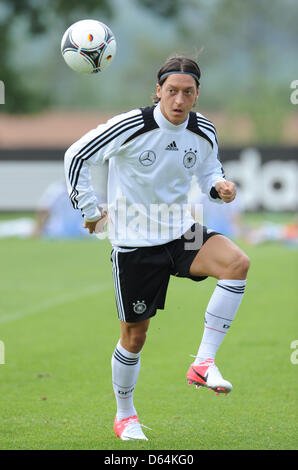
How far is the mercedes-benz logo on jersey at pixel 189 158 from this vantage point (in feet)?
19.7

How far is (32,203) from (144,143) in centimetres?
2278

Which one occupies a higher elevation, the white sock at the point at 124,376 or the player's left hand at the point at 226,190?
the player's left hand at the point at 226,190

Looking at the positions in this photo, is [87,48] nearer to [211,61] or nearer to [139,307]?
[139,307]

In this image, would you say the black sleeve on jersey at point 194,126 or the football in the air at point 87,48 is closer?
the black sleeve on jersey at point 194,126

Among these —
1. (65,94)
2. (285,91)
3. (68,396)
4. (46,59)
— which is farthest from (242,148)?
(46,59)

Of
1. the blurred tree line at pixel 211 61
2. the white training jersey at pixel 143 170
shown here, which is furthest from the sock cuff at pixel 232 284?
the blurred tree line at pixel 211 61

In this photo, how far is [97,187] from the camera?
2609 centimetres

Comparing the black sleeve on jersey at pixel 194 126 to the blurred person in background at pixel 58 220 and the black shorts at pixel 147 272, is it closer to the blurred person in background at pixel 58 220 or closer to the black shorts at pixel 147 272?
the black shorts at pixel 147 272

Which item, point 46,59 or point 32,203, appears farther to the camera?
point 46,59

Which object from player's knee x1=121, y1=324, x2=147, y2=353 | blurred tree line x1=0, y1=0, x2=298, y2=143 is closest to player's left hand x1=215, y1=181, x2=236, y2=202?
player's knee x1=121, y1=324, x2=147, y2=353

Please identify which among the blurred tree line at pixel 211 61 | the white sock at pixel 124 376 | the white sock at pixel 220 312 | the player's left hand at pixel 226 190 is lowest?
the blurred tree line at pixel 211 61

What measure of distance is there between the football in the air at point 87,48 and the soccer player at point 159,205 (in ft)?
1.68
